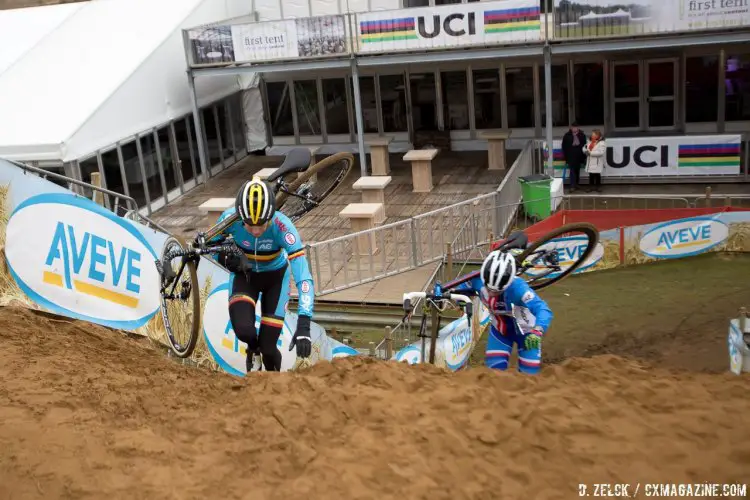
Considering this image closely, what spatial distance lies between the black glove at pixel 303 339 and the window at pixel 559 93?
1584 centimetres

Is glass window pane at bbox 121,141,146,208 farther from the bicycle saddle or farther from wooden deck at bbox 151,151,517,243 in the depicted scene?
the bicycle saddle

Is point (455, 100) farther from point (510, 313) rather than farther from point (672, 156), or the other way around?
point (510, 313)

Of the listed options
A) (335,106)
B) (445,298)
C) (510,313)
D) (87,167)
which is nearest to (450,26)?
(335,106)

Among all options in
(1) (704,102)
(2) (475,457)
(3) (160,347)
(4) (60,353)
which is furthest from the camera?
(1) (704,102)

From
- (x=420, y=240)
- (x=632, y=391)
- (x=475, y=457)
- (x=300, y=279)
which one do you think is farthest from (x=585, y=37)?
(x=475, y=457)

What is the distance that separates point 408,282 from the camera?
1448cm

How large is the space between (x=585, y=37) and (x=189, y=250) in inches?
492

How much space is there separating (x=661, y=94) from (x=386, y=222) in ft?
29.2

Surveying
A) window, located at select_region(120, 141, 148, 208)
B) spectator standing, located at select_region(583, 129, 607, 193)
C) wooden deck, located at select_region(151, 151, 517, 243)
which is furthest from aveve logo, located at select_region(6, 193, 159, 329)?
spectator standing, located at select_region(583, 129, 607, 193)

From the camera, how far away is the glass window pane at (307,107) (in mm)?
24234

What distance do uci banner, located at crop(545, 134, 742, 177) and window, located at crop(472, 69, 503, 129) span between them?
3.41m

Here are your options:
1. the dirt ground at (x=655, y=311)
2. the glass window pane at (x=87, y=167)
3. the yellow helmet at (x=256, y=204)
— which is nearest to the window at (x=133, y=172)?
the glass window pane at (x=87, y=167)

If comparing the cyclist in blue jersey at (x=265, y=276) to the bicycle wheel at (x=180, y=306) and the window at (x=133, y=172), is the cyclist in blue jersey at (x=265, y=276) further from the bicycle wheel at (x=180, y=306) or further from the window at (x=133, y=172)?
the window at (x=133, y=172)

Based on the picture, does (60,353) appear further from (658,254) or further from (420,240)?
(658,254)
